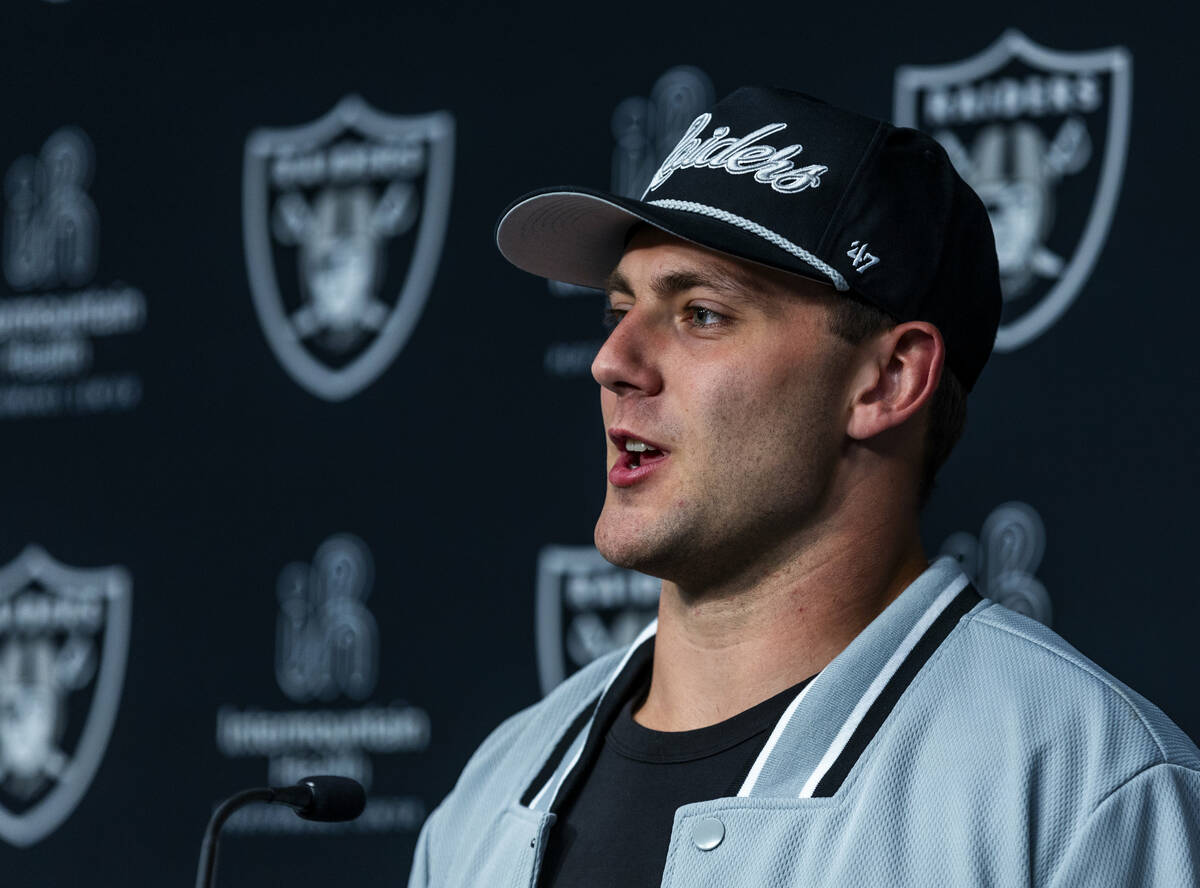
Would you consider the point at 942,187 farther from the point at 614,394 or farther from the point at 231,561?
the point at 231,561

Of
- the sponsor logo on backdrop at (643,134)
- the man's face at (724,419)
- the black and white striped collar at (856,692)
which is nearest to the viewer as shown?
the black and white striped collar at (856,692)

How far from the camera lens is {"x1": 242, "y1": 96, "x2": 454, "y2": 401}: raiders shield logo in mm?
2191

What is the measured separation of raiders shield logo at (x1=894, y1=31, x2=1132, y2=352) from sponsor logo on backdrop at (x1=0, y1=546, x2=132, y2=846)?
1.32 meters

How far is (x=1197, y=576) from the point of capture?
162cm

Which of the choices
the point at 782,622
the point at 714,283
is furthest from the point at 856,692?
the point at 714,283

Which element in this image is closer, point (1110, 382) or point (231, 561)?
point (1110, 382)

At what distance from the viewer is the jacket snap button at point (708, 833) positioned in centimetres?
108

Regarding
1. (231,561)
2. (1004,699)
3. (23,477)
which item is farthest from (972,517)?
(23,477)

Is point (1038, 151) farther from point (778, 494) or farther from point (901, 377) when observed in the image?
point (778, 494)

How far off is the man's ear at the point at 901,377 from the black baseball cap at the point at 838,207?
0.01 metres

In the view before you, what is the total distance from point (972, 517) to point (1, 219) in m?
1.59

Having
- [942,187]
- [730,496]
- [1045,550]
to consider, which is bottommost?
[1045,550]

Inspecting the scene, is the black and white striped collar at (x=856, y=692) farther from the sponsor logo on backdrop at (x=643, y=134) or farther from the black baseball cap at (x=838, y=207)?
the sponsor logo on backdrop at (x=643, y=134)

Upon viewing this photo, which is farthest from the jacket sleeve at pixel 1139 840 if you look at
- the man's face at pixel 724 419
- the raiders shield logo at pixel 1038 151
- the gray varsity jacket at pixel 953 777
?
the raiders shield logo at pixel 1038 151
